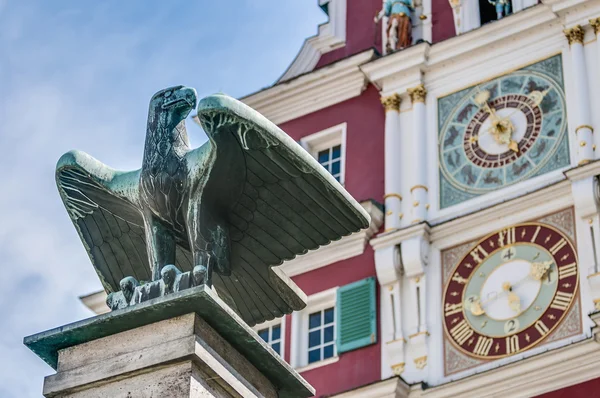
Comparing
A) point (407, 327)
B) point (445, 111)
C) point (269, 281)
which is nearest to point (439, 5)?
point (445, 111)

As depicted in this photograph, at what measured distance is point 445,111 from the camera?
894 inches

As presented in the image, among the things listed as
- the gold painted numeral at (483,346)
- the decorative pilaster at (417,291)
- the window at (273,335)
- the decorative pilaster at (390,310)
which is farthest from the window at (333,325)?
the gold painted numeral at (483,346)

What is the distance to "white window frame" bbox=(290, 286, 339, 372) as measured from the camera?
21.7 m

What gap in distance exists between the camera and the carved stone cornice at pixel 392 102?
2316 centimetres

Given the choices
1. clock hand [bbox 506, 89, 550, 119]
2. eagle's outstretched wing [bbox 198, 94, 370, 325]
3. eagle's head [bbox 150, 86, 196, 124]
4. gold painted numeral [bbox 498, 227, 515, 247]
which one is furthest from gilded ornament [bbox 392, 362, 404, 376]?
eagle's head [bbox 150, 86, 196, 124]

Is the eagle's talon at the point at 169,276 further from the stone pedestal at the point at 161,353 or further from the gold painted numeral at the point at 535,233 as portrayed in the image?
the gold painted numeral at the point at 535,233

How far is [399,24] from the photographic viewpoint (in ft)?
77.5

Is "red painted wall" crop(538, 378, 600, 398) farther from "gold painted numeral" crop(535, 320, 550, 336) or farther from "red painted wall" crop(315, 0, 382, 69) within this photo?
"red painted wall" crop(315, 0, 382, 69)

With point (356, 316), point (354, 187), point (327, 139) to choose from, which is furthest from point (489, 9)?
point (356, 316)

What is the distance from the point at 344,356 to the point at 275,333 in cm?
126

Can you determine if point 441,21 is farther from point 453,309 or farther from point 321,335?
point 321,335

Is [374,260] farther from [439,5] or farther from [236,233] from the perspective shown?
[236,233]

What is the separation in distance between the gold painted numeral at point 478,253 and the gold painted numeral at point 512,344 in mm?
1280

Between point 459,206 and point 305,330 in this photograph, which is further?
point 305,330
